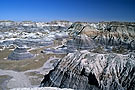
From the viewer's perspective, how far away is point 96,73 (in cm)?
2042

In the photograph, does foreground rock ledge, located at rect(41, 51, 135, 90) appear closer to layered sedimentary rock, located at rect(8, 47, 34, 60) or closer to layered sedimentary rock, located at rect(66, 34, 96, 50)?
layered sedimentary rock, located at rect(8, 47, 34, 60)

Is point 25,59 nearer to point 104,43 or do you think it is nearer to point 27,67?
point 27,67

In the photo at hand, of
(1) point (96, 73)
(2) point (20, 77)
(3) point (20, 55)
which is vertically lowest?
(2) point (20, 77)

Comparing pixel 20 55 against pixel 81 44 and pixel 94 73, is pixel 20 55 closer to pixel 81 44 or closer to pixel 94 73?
pixel 81 44

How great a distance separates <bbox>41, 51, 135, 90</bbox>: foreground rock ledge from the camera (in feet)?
64.3

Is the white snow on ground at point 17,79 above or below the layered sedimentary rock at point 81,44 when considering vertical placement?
below

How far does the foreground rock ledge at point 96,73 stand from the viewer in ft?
64.3

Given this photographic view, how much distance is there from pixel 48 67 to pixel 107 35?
31006 millimetres

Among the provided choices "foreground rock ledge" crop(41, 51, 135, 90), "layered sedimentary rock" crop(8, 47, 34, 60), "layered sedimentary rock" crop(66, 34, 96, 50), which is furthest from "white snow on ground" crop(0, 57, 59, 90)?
"layered sedimentary rock" crop(66, 34, 96, 50)

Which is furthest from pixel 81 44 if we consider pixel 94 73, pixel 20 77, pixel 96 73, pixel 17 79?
pixel 94 73

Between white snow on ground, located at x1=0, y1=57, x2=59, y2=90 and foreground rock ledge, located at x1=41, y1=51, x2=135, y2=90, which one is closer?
foreground rock ledge, located at x1=41, y1=51, x2=135, y2=90

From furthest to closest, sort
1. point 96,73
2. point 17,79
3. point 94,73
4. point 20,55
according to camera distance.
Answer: point 20,55, point 17,79, point 96,73, point 94,73

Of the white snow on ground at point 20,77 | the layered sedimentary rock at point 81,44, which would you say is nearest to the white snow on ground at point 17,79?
the white snow on ground at point 20,77

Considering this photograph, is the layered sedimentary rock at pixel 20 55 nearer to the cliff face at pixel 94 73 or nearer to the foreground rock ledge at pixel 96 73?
the cliff face at pixel 94 73
